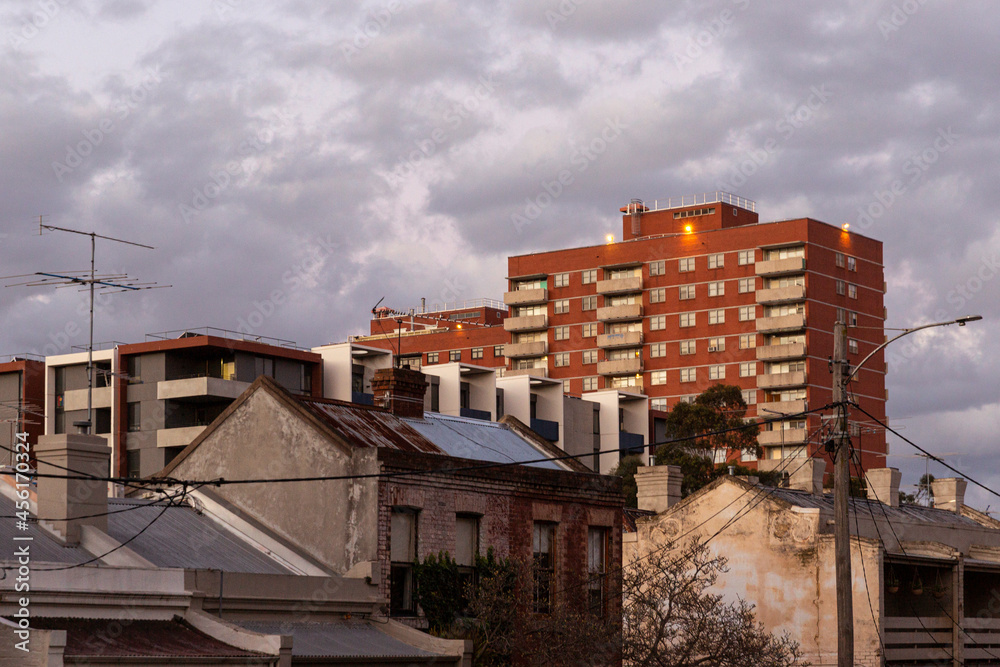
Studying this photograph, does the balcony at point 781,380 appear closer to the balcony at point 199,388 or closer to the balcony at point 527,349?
the balcony at point 527,349

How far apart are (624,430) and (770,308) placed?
946 inches

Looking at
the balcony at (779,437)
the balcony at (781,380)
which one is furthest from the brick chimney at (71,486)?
the balcony at (781,380)

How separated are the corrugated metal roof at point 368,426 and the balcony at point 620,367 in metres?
105

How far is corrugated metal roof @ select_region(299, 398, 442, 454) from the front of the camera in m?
30.1

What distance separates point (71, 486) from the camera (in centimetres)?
2456

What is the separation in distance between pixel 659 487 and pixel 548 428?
62.0 metres

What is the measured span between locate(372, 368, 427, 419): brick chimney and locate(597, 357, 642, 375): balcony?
341ft

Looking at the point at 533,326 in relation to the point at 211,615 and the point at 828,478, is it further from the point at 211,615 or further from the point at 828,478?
the point at 211,615

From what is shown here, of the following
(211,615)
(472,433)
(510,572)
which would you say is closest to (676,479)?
(472,433)

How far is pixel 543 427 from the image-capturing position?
4259 inches

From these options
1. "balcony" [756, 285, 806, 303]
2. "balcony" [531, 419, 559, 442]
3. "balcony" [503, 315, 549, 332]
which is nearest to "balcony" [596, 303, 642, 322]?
"balcony" [503, 315, 549, 332]

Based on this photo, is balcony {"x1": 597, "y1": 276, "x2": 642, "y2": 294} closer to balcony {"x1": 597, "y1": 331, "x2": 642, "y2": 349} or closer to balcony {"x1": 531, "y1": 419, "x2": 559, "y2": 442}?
balcony {"x1": 597, "y1": 331, "x2": 642, "y2": 349}

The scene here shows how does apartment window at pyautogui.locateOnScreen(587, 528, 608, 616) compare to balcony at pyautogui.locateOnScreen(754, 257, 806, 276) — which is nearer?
apartment window at pyautogui.locateOnScreen(587, 528, 608, 616)

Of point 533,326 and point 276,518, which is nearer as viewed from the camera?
point 276,518
